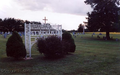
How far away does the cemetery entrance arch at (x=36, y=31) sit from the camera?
31.5ft

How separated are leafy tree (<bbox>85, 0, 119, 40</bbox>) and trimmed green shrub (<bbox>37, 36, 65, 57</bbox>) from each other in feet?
88.7

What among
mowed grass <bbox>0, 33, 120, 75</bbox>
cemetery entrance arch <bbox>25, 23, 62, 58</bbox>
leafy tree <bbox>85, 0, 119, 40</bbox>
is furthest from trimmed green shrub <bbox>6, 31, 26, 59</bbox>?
leafy tree <bbox>85, 0, 119, 40</bbox>

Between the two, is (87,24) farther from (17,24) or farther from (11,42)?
(17,24)

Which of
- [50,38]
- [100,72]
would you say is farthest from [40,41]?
[100,72]

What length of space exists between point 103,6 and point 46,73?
3186cm

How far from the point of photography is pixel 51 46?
9.07 m

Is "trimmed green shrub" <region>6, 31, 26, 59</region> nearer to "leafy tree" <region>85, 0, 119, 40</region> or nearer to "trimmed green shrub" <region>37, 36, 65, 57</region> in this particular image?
"trimmed green shrub" <region>37, 36, 65, 57</region>

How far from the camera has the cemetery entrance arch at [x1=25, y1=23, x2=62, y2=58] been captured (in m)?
9.61

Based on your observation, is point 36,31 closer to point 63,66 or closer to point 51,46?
point 51,46

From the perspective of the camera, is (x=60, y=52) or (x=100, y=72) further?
(x=60, y=52)

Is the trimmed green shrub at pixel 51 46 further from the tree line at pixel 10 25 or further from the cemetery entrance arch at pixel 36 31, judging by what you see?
the tree line at pixel 10 25

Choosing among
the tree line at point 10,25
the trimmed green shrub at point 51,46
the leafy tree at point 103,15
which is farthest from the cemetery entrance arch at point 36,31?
the tree line at point 10,25

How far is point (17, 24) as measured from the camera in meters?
73.4

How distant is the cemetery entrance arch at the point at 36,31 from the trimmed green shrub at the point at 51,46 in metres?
0.70
